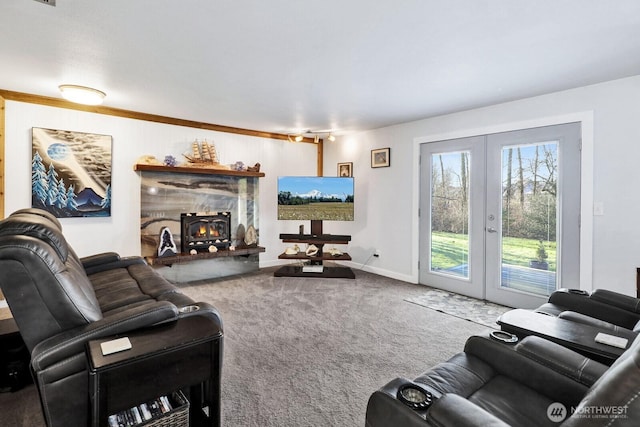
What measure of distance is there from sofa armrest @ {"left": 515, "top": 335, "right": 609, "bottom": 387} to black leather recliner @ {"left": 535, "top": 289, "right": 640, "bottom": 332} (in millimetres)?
740

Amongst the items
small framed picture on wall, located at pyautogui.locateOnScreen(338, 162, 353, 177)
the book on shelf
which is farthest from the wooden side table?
small framed picture on wall, located at pyautogui.locateOnScreen(338, 162, 353, 177)

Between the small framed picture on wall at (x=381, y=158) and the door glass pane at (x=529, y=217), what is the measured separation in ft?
5.66

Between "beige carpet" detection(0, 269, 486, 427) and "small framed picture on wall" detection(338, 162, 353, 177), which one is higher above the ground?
"small framed picture on wall" detection(338, 162, 353, 177)

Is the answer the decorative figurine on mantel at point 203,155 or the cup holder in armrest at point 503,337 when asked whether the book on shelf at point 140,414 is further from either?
the decorative figurine on mantel at point 203,155

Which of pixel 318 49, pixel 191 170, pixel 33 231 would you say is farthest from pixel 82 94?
pixel 318 49

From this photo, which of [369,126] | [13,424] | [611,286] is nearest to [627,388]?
[13,424]

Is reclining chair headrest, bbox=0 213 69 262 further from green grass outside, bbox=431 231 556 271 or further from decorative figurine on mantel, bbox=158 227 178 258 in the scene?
green grass outside, bbox=431 231 556 271

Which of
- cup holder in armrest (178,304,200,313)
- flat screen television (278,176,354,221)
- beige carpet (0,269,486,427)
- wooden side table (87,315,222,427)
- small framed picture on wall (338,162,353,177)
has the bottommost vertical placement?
beige carpet (0,269,486,427)

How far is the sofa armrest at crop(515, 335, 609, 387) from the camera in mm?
1266

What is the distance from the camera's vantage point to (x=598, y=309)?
217 centimetres

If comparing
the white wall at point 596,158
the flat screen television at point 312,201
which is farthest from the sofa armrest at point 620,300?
the flat screen television at point 312,201

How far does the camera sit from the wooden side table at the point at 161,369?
1344 mm

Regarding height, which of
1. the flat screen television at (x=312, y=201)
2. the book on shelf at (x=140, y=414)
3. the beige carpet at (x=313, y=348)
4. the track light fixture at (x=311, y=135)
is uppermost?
the track light fixture at (x=311, y=135)

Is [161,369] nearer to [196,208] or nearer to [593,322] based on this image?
[593,322]
